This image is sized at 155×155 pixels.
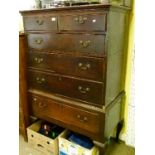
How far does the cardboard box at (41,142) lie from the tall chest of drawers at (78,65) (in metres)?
0.20

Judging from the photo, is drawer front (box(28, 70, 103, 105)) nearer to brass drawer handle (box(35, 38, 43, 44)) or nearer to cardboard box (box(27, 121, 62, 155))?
brass drawer handle (box(35, 38, 43, 44))

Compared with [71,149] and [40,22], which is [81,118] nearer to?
[71,149]

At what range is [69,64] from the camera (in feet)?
5.41

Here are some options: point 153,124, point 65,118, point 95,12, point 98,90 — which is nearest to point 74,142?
point 65,118

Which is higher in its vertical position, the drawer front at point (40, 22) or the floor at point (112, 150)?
the drawer front at point (40, 22)

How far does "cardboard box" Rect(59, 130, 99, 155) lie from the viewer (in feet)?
5.60

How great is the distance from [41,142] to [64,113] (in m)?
0.44

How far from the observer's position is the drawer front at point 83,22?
4.57 ft

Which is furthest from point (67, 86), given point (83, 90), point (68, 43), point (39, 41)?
point (39, 41)

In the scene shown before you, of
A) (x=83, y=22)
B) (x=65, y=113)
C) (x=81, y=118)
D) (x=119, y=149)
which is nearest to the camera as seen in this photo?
(x=83, y=22)

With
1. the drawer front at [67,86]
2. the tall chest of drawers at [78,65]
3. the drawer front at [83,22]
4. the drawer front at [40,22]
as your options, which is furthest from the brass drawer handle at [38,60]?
the drawer front at [83,22]

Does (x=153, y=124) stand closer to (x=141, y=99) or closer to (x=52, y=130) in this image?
(x=141, y=99)

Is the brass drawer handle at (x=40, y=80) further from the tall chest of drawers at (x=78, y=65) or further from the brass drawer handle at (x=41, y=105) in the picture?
the brass drawer handle at (x=41, y=105)
